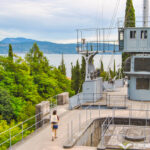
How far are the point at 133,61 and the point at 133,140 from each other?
11.4m

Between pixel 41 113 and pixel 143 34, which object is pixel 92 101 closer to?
pixel 41 113

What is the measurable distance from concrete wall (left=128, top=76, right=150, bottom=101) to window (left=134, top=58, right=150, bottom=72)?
3.07 ft

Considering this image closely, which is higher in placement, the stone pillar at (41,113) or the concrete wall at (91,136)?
the stone pillar at (41,113)

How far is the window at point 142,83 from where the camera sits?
24016 mm

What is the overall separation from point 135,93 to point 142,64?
2709mm

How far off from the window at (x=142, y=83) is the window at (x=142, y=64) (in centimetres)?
91

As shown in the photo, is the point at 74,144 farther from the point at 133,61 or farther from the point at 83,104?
the point at 133,61

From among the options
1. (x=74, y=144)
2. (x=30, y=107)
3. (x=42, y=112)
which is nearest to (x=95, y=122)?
(x=42, y=112)

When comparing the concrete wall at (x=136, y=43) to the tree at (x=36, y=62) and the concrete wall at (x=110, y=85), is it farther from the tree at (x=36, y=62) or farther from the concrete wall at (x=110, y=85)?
the tree at (x=36, y=62)

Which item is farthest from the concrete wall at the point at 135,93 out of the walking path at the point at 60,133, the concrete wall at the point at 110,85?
the concrete wall at the point at 110,85

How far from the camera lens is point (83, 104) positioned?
22.6 meters

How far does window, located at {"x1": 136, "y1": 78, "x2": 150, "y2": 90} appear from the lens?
24.0m

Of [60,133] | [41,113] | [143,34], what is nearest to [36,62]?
[143,34]

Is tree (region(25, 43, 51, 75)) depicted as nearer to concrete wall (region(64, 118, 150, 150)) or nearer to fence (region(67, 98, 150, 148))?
fence (region(67, 98, 150, 148))
